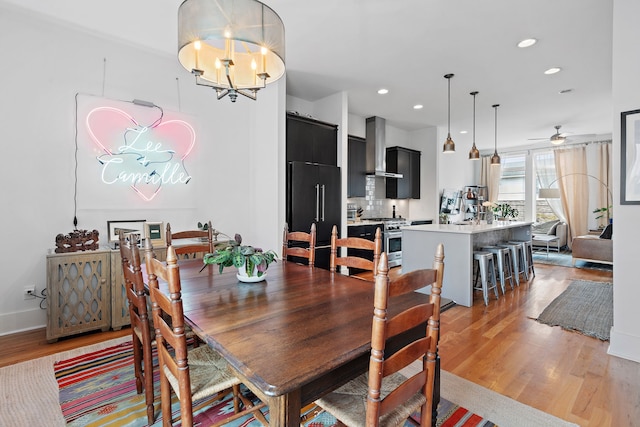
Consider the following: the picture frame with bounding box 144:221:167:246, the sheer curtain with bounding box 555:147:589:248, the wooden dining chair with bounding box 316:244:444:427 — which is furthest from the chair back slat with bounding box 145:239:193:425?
the sheer curtain with bounding box 555:147:589:248

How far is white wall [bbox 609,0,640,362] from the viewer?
234 centimetres

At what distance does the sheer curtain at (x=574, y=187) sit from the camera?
7582mm

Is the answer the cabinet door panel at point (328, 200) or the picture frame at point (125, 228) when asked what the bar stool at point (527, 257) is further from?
the picture frame at point (125, 228)

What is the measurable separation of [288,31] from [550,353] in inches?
147

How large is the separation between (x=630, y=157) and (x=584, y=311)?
1951mm

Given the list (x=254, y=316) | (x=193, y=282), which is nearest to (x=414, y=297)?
(x=254, y=316)

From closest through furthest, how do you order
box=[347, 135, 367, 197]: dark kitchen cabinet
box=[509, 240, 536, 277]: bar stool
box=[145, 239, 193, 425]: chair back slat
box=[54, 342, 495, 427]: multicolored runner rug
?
box=[145, 239, 193, 425]: chair back slat, box=[54, 342, 495, 427]: multicolored runner rug, box=[509, 240, 536, 277]: bar stool, box=[347, 135, 367, 197]: dark kitchen cabinet

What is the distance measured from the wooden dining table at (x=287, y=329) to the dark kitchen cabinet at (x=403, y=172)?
4912 mm

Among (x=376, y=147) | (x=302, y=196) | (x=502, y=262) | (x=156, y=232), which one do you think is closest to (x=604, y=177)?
(x=502, y=262)

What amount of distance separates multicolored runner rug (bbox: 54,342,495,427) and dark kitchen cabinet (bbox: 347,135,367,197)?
4.15 meters

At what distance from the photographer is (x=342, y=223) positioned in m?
4.70

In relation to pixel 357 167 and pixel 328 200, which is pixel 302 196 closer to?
pixel 328 200

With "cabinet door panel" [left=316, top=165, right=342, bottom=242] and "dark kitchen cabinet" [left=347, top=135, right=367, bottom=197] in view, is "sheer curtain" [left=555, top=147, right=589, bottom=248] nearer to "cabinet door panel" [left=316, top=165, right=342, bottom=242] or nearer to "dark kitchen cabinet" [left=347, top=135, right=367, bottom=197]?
"dark kitchen cabinet" [left=347, top=135, right=367, bottom=197]

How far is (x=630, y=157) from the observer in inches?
94.6
